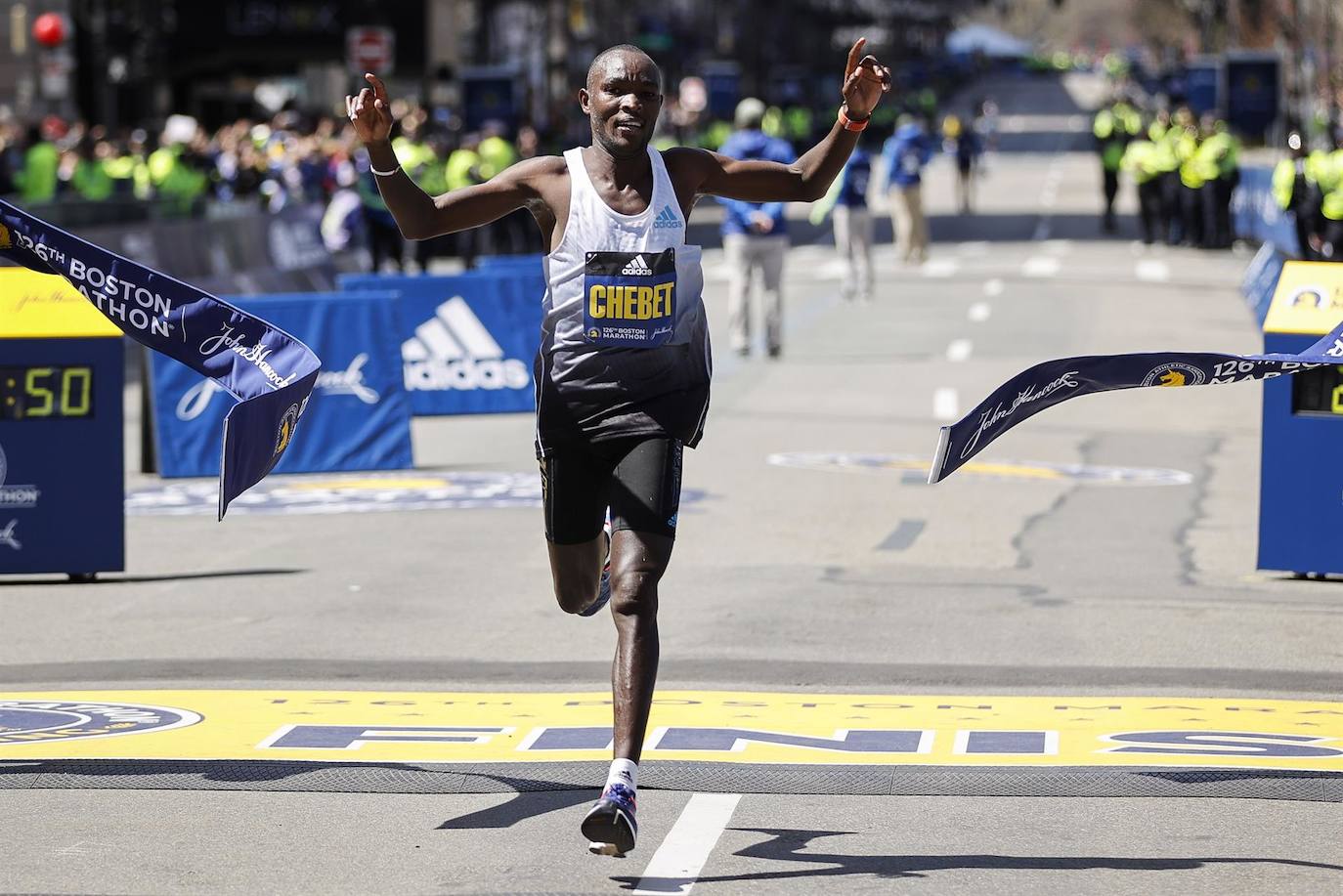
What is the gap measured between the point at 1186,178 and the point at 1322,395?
26350mm

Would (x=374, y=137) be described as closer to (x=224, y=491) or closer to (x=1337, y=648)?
(x=224, y=491)

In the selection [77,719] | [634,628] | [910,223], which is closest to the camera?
[634,628]

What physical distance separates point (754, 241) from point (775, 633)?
11019 millimetres

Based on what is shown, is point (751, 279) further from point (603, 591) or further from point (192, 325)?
point (603, 591)

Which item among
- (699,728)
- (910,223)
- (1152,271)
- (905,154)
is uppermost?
(905,154)

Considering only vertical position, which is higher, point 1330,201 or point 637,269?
point 637,269

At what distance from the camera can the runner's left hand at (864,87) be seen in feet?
21.4

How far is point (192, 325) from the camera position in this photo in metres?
7.17

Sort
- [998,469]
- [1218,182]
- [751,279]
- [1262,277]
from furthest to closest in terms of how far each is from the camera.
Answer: [1218,182]
[751,279]
[1262,277]
[998,469]

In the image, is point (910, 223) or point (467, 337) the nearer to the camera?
point (467, 337)

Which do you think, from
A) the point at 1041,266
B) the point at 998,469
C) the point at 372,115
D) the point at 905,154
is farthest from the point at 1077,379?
the point at 1041,266

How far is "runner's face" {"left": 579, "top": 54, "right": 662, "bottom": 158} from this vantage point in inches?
247

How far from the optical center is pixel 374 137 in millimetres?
6258

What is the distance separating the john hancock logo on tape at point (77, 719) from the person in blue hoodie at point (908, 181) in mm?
22787
